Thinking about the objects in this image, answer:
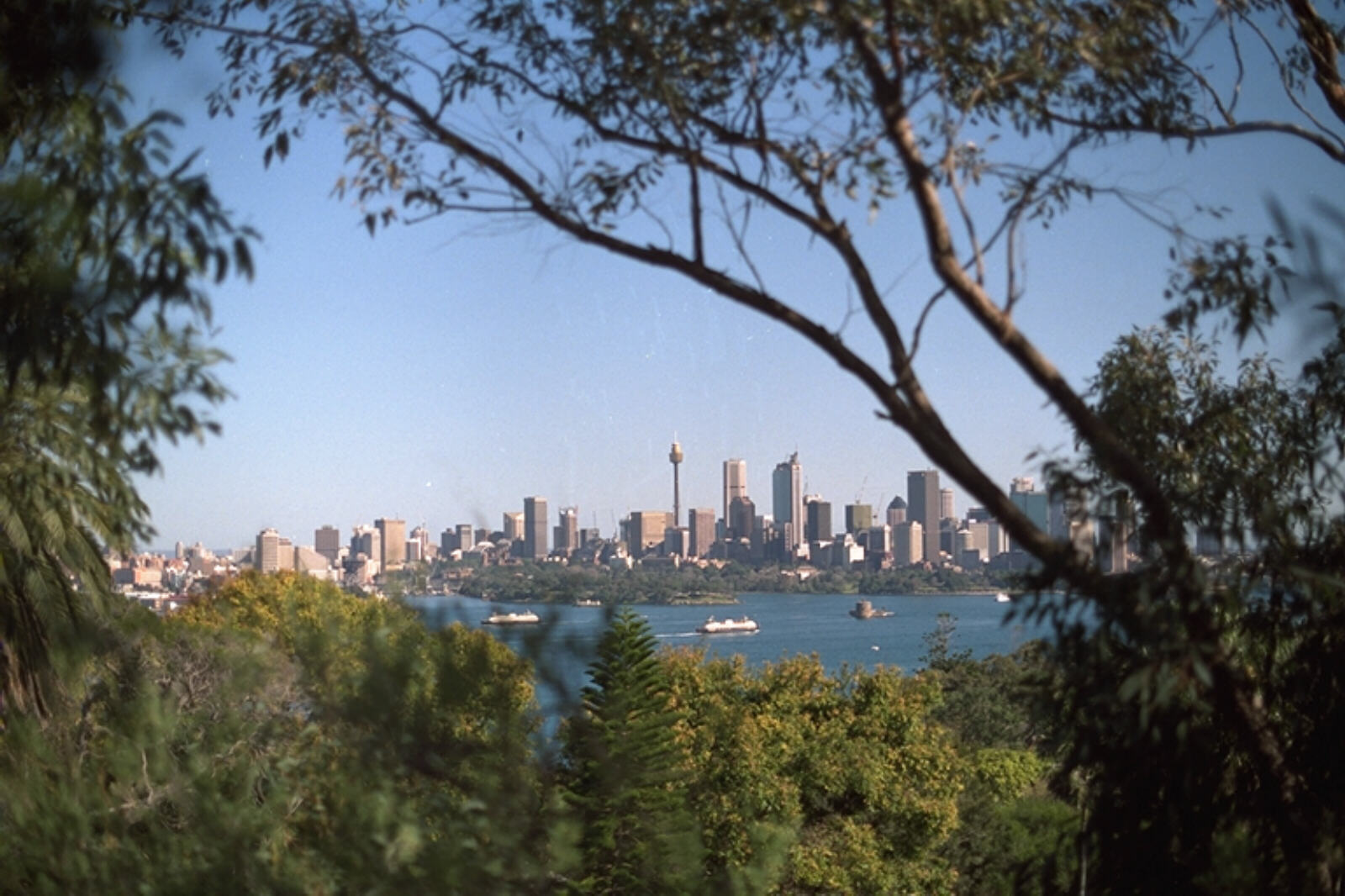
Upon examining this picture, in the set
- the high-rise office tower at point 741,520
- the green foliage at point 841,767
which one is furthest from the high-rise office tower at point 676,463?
the green foliage at point 841,767

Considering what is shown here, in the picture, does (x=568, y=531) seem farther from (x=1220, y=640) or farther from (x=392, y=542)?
(x=1220, y=640)

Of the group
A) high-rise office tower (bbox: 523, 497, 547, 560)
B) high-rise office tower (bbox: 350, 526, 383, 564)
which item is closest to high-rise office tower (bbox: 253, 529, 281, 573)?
high-rise office tower (bbox: 350, 526, 383, 564)

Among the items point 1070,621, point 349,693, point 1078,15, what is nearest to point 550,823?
point 349,693

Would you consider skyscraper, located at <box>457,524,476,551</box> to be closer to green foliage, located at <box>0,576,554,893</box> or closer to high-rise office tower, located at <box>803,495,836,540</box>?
green foliage, located at <box>0,576,554,893</box>

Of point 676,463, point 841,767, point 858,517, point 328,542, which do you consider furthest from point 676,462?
point 841,767

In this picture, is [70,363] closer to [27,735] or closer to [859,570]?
[27,735]

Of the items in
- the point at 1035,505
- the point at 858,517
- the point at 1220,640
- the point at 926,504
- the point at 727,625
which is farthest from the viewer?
the point at 727,625
